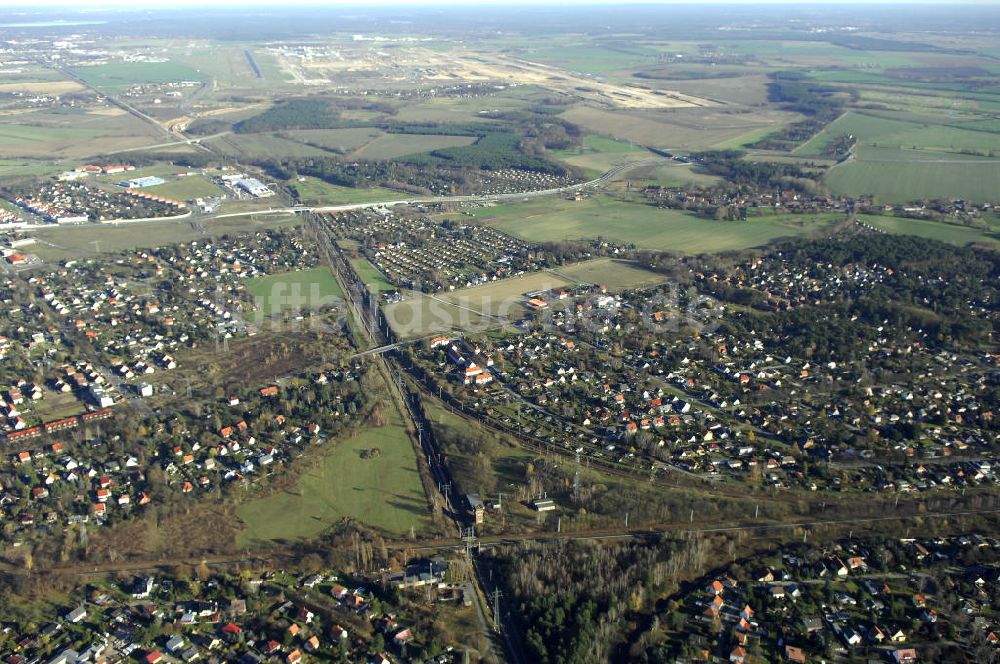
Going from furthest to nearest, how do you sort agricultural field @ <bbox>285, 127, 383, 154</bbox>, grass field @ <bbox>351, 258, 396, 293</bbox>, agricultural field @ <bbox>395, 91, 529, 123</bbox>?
agricultural field @ <bbox>395, 91, 529, 123</bbox>
agricultural field @ <bbox>285, 127, 383, 154</bbox>
grass field @ <bbox>351, 258, 396, 293</bbox>

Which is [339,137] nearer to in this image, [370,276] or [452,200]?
[452,200]

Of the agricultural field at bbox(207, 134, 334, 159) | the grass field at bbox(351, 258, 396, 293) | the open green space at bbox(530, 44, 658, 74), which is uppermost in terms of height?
the open green space at bbox(530, 44, 658, 74)

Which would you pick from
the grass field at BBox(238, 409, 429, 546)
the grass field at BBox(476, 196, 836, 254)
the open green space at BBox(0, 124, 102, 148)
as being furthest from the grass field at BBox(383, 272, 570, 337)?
the open green space at BBox(0, 124, 102, 148)

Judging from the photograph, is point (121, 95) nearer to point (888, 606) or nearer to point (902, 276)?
point (902, 276)

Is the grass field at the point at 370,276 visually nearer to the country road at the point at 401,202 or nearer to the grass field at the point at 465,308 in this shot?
the grass field at the point at 465,308

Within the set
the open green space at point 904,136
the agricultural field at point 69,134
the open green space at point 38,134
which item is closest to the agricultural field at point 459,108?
the agricultural field at point 69,134

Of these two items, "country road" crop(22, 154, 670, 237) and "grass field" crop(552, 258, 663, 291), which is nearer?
"grass field" crop(552, 258, 663, 291)

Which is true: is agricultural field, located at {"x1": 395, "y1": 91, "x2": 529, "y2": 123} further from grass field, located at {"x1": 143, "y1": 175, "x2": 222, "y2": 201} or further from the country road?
grass field, located at {"x1": 143, "y1": 175, "x2": 222, "y2": 201}

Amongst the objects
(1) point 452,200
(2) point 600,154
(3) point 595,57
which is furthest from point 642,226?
(3) point 595,57
